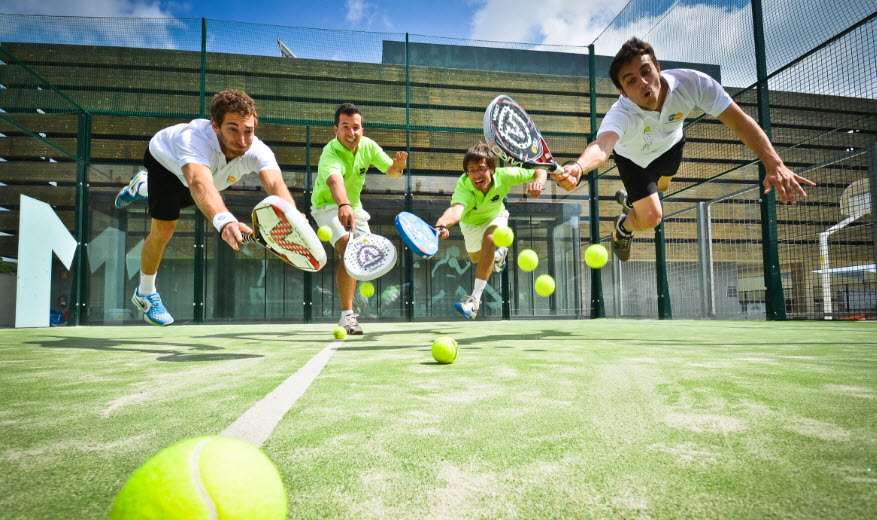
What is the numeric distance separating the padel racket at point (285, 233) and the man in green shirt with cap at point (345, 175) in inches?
65.9

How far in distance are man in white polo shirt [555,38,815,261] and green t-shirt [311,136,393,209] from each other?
2.71 meters

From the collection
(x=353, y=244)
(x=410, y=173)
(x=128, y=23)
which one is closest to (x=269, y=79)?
(x=128, y=23)

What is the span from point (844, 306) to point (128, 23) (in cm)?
1571

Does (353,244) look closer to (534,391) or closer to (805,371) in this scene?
(534,391)

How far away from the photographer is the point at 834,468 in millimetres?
1282

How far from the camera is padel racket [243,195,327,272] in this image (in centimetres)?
384

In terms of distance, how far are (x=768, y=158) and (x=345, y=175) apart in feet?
14.4

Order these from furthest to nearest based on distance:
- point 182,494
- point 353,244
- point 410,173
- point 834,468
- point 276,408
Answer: point 410,173 → point 353,244 → point 276,408 → point 834,468 → point 182,494

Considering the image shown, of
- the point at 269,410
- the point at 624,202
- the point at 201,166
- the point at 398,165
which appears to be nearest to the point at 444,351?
the point at 269,410

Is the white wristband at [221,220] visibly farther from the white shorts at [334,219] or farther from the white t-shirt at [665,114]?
the white t-shirt at [665,114]

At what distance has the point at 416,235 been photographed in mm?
6316

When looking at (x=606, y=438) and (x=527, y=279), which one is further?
(x=527, y=279)

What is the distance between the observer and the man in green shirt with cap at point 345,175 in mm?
5941

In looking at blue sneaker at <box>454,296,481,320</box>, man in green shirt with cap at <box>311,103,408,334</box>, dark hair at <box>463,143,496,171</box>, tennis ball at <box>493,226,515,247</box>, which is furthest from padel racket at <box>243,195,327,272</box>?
tennis ball at <box>493,226,515,247</box>
